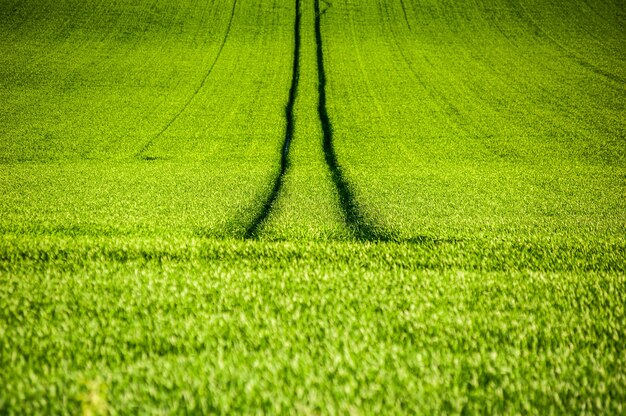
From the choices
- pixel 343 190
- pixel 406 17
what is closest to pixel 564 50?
pixel 406 17

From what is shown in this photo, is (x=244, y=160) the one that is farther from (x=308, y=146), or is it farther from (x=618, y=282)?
(x=618, y=282)

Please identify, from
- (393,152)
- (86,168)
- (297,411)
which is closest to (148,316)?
(297,411)

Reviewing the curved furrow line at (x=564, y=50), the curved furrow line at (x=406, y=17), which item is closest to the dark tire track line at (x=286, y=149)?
the curved furrow line at (x=406, y=17)

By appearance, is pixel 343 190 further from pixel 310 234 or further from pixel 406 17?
pixel 406 17

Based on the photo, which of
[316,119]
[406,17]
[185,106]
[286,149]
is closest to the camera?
[286,149]

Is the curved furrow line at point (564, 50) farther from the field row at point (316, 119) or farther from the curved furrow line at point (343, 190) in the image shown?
the curved furrow line at point (343, 190)
